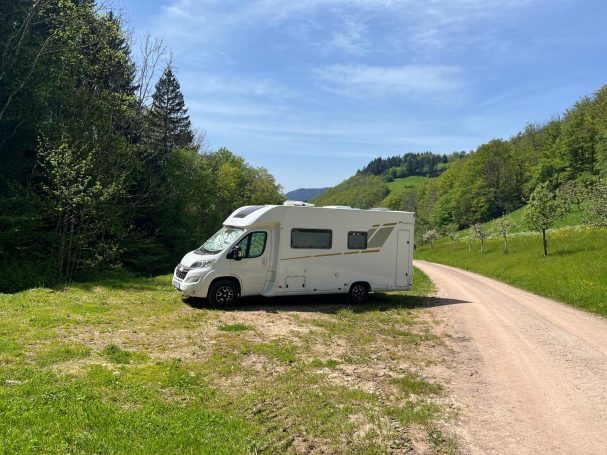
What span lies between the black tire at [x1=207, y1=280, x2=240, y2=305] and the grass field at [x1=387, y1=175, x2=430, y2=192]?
550 ft

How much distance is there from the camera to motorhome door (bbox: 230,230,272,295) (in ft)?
42.3

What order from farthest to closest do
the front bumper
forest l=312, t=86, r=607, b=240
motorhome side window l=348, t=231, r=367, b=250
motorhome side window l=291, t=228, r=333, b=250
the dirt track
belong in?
forest l=312, t=86, r=607, b=240 < motorhome side window l=348, t=231, r=367, b=250 < motorhome side window l=291, t=228, r=333, b=250 < the front bumper < the dirt track

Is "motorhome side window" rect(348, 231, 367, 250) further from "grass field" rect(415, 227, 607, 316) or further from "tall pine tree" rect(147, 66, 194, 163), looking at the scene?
"tall pine tree" rect(147, 66, 194, 163)

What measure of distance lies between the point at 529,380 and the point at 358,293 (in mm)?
7440

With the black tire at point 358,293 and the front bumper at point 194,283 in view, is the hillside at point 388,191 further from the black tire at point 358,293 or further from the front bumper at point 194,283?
the front bumper at point 194,283

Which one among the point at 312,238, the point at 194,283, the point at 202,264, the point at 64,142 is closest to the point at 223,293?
the point at 194,283

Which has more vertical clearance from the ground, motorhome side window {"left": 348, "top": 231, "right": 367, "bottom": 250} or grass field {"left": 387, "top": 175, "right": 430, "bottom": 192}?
grass field {"left": 387, "top": 175, "right": 430, "bottom": 192}

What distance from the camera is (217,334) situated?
9664 mm

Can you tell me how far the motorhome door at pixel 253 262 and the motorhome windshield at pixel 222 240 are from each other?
39 centimetres

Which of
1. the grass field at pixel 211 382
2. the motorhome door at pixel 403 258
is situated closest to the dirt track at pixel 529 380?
the grass field at pixel 211 382

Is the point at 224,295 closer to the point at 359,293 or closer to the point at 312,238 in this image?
the point at 312,238

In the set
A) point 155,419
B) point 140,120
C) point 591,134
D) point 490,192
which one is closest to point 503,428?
point 155,419

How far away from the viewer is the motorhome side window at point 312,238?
1358 centimetres

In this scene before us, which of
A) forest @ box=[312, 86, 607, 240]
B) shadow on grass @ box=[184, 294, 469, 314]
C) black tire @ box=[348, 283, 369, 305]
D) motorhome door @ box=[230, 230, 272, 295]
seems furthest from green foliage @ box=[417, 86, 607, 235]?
motorhome door @ box=[230, 230, 272, 295]
